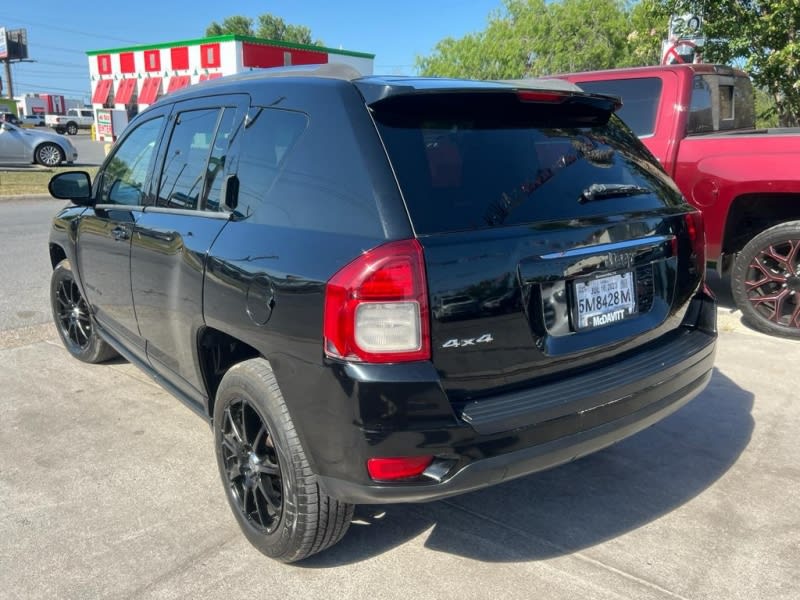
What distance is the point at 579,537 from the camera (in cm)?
290

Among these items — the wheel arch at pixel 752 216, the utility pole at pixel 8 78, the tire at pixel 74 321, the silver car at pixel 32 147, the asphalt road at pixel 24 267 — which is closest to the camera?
the tire at pixel 74 321

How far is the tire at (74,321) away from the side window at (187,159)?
1714mm

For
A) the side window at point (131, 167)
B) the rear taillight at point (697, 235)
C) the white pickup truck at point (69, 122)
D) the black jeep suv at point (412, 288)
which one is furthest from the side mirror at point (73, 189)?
the white pickup truck at point (69, 122)

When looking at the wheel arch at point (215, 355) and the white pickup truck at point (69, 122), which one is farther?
the white pickup truck at point (69, 122)

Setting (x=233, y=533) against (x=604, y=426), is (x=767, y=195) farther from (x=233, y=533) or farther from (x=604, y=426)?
(x=233, y=533)

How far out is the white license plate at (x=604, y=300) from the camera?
252cm

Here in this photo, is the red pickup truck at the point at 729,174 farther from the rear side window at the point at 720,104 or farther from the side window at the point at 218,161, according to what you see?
the side window at the point at 218,161

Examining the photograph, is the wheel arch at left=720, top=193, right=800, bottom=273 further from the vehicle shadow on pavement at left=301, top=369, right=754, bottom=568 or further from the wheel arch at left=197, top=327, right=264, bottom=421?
the wheel arch at left=197, top=327, right=264, bottom=421

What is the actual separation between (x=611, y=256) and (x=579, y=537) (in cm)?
119

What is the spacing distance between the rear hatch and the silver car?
2259 cm

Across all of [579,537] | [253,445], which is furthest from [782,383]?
[253,445]

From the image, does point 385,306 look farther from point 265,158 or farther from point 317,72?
point 317,72

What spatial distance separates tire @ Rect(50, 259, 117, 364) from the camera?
488cm

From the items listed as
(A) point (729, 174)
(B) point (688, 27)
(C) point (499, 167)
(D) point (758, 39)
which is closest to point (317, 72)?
(C) point (499, 167)
